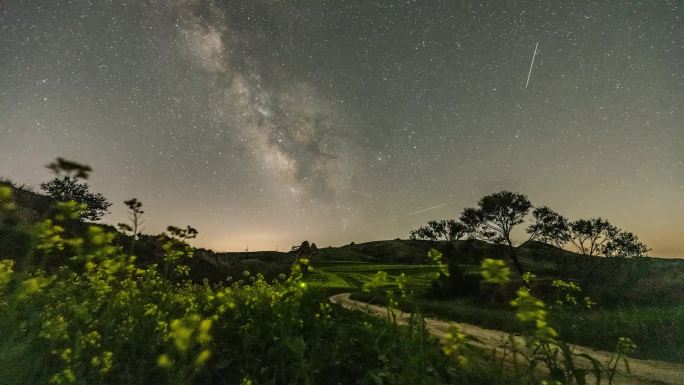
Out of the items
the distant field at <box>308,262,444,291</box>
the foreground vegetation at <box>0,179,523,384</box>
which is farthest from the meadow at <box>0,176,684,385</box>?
the distant field at <box>308,262,444,291</box>

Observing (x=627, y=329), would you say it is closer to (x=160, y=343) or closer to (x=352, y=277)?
(x=160, y=343)

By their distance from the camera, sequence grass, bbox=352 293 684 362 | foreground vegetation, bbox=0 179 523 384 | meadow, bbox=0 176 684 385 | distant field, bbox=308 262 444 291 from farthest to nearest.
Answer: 1. distant field, bbox=308 262 444 291
2. grass, bbox=352 293 684 362
3. foreground vegetation, bbox=0 179 523 384
4. meadow, bbox=0 176 684 385

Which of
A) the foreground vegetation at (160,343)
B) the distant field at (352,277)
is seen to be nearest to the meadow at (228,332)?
the foreground vegetation at (160,343)

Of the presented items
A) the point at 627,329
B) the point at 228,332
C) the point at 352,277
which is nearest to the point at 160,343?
the point at 228,332

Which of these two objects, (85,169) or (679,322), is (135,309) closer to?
(85,169)

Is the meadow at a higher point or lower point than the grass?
higher

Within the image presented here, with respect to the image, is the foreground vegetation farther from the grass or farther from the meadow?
the grass

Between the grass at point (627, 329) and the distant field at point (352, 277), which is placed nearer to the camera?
the grass at point (627, 329)

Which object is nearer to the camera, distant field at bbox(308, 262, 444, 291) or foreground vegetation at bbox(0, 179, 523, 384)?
foreground vegetation at bbox(0, 179, 523, 384)

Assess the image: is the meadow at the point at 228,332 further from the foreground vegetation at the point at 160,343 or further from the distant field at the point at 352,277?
the distant field at the point at 352,277

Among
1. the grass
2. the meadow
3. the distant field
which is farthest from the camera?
the distant field

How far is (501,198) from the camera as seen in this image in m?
38.9

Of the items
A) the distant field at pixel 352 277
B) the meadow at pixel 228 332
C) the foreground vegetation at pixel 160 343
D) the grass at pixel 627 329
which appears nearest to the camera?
the meadow at pixel 228 332

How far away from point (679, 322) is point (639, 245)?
37.4 metres
